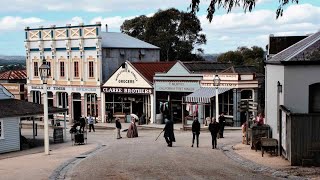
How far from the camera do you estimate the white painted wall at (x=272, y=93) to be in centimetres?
2068

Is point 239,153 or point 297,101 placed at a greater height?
point 297,101

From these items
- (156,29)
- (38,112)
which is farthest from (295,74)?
(156,29)

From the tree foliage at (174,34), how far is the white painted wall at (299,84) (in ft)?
170

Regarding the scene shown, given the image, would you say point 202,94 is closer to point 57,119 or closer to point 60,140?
point 60,140

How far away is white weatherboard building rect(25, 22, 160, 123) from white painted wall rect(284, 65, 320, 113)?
28449 millimetres

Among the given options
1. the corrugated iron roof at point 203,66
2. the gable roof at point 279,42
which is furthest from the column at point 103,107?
the gable roof at point 279,42

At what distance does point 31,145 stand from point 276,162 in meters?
16.4

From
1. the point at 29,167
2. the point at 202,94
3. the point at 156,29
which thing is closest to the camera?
the point at 29,167

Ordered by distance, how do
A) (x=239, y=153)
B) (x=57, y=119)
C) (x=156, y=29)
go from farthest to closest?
(x=156, y=29) < (x=57, y=119) < (x=239, y=153)

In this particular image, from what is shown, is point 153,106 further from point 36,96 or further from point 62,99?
point 36,96

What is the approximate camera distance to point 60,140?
31.2m

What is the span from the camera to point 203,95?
37.3m

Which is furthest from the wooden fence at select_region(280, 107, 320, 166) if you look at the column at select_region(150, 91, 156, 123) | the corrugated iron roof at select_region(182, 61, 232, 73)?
the column at select_region(150, 91, 156, 123)

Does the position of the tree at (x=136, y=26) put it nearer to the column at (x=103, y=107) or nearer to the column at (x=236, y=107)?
the column at (x=103, y=107)
